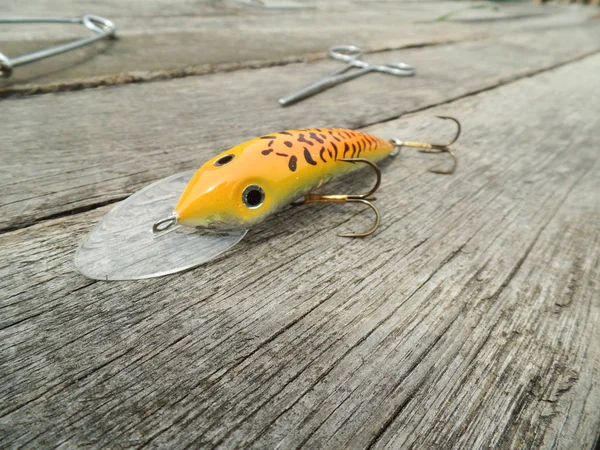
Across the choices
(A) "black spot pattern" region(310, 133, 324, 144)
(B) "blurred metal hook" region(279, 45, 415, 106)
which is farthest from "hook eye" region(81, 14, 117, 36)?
(A) "black spot pattern" region(310, 133, 324, 144)

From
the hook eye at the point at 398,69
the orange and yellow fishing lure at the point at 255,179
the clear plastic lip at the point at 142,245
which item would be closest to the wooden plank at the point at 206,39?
the hook eye at the point at 398,69

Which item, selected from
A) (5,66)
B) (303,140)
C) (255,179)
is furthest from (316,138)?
(5,66)

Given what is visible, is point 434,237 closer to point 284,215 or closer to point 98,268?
point 284,215

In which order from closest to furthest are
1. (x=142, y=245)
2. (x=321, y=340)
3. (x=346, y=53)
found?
(x=321, y=340)
(x=142, y=245)
(x=346, y=53)

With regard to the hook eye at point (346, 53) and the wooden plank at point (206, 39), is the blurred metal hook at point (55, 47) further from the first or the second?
the hook eye at point (346, 53)

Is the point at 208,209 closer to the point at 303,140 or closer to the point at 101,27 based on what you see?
the point at 303,140

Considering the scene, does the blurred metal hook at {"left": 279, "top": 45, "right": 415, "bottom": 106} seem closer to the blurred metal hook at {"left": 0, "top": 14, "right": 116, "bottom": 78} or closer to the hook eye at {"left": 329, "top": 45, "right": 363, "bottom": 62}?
the hook eye at {"left": 329, "top": 45, "right": 363, "bottom": 62}
